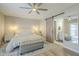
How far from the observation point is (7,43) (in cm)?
184

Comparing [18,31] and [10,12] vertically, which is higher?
[10,12]

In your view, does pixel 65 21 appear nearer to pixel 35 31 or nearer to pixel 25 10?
pixel 35 31

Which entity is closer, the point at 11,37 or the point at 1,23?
the point at 1,23

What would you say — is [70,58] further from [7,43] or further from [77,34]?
[77,34]

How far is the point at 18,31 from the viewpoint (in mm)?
1939

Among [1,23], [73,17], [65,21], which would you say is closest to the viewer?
[1,23]

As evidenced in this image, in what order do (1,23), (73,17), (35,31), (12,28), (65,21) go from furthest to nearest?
1. (65,21)
2. (73,17)
3. (35,31)
4. (12,28)
5. (1,23)

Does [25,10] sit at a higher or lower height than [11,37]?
higher

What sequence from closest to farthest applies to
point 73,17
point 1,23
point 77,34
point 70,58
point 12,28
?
1. point 70,58
2. point 1,23
3. point 12,28
4. point 77,34
5. point 73,17

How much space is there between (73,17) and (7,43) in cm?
249

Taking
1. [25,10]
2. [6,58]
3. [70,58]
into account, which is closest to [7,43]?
[6,58]

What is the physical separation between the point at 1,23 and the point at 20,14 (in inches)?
18.0

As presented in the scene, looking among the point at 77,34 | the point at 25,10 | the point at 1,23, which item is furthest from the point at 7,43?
the point at 77,34

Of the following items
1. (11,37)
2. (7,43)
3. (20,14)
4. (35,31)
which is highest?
(20,14)
